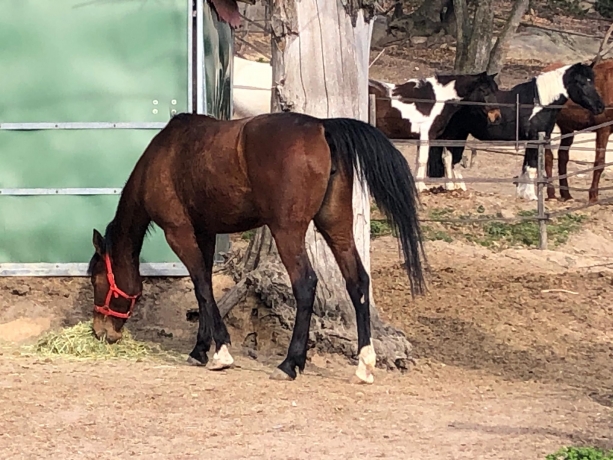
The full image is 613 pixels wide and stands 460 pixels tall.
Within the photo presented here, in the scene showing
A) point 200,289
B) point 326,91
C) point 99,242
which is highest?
point 326,91

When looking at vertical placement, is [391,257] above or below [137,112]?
below

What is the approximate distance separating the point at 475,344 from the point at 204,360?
202cm

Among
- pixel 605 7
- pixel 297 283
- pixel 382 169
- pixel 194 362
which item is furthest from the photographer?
pixel 605 7

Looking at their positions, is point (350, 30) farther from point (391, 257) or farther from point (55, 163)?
point (391, 257)

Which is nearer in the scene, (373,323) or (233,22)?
(373,323)

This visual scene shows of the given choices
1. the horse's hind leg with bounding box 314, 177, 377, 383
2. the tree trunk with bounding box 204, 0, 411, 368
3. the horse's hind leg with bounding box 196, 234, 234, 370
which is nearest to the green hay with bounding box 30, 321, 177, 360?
the horse's hind leg with bounding box 196, 234, 234, 370

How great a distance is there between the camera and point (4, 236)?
764cm

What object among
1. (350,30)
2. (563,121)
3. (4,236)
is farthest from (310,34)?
(563,121)

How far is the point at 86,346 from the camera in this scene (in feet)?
21.2

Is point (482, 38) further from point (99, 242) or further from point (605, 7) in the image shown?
point (99, 242)

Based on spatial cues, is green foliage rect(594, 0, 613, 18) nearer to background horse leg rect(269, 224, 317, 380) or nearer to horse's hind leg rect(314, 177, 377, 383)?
horse's hind leg rect(314, 177, 377, 383)

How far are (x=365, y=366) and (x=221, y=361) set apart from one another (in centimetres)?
85

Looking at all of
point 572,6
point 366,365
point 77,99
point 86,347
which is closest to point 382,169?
point 366,365

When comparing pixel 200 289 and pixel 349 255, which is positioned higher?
pixel 349 255
